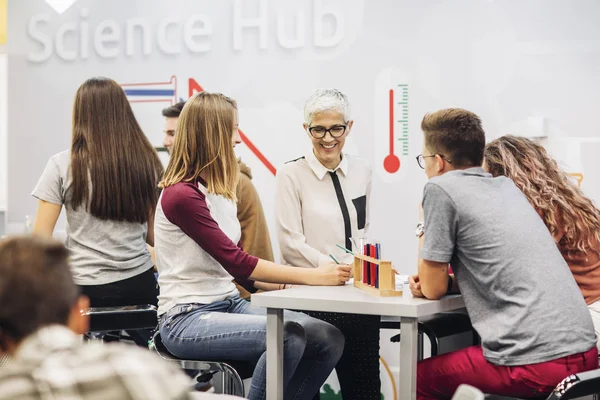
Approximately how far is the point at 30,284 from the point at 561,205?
1965mm

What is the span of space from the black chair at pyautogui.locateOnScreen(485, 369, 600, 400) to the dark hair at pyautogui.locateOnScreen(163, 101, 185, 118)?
112 inches

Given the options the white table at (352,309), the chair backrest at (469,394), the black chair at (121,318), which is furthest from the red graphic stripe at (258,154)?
the chair backrest at (469,394)

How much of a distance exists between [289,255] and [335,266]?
535 mm

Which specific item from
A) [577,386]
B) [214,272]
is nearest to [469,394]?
[577,386]

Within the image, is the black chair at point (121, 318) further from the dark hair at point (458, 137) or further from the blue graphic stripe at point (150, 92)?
the blue graphic stripe at point (150, 92)

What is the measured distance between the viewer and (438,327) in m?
2.95

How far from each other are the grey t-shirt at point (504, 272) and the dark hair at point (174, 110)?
7.82 ft

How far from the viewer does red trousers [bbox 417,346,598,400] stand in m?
2.19

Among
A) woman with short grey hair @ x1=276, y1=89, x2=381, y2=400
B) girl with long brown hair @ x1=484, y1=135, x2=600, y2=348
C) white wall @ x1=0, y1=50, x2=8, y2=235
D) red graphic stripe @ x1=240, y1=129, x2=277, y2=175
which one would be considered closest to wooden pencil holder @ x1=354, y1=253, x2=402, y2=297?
girl with long brown hair @ x1=484, y1=135, x2=600, y2=348

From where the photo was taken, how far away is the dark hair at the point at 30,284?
1.15 meters

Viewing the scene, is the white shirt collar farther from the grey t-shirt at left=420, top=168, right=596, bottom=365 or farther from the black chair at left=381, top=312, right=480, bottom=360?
the grey t-shirt at left=420, top=168, right=596, bottom=365

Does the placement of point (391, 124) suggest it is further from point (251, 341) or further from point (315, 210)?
point (251, 341)

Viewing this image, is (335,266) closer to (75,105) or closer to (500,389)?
(500,389)

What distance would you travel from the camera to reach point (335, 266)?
2.71 metres
